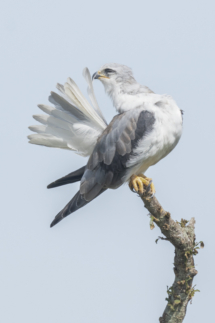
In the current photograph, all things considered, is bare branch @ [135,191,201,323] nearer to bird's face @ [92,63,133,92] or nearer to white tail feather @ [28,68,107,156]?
white tail feather @ [28,68,107,156]

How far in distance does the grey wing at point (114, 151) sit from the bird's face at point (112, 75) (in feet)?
2.19

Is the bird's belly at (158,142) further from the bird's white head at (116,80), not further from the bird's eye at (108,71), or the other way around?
the bird's eye at (108,71)

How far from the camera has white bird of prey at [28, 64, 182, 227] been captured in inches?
224

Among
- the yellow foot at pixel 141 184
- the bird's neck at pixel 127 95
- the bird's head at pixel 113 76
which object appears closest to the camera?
the yellow foot at pixel 141 184

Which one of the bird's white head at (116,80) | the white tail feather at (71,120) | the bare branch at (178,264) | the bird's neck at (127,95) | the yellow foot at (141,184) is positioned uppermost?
the bird's white head at (116,80)

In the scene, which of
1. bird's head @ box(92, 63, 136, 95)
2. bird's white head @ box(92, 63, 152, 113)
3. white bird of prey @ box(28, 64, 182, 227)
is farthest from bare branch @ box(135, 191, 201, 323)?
bird's head @ box(92, 63, 136, 95)

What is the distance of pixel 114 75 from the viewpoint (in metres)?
6.54

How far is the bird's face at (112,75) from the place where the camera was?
255 inches

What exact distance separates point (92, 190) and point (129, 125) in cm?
94

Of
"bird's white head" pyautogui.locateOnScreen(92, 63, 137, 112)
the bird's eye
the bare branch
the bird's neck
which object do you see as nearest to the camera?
the bare branch

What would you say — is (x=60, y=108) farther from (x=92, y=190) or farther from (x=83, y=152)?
(x=92, y=190)

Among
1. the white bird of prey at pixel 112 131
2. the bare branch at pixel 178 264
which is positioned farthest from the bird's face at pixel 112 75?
the bare branch at pixel 178 264

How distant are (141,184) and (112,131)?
717 millimetres

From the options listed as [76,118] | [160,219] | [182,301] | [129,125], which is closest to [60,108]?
[76,118]
